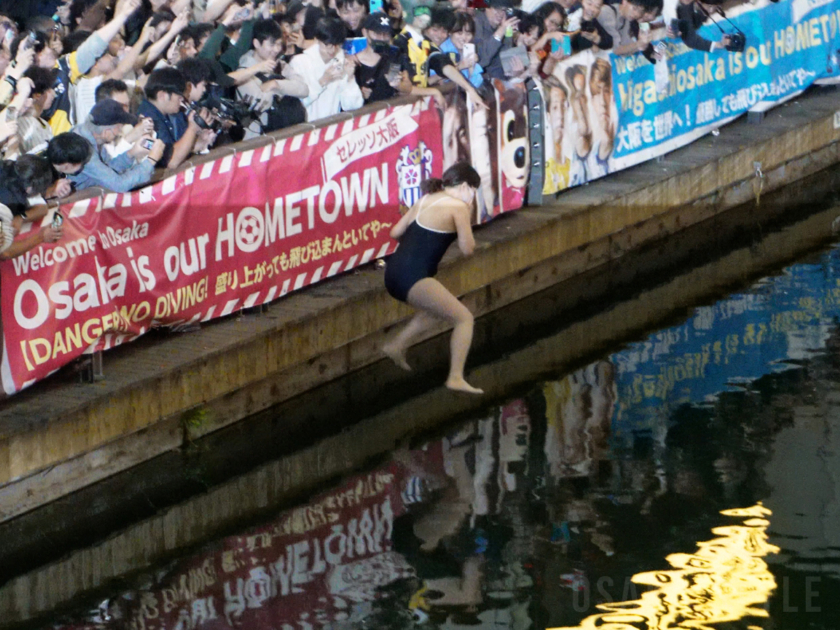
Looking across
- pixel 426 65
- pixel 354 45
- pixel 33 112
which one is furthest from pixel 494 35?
pixel 33 112

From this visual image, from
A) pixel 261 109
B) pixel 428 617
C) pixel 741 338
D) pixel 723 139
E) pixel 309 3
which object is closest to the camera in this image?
pixel 428 617

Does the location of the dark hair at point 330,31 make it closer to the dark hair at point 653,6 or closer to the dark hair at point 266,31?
the dark hair at point 266,31

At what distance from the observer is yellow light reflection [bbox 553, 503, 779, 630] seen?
784 centimetres

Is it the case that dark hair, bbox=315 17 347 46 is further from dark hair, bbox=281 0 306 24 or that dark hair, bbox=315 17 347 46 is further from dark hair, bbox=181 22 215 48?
dark hair, bbox=181 22 215 48

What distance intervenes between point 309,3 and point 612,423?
17.3 feet

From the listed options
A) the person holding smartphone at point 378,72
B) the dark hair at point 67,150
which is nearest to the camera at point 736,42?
the person holding smartphone at point 378,72

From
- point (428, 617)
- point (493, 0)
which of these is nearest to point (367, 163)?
point (493, 0)

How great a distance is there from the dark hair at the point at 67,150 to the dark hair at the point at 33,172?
170 millimetres

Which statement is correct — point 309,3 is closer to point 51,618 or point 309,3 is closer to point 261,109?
point 261,109

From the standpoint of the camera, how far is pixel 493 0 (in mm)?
15195

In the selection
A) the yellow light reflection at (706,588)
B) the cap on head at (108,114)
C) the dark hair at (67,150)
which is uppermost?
the cap on head at (108,114)

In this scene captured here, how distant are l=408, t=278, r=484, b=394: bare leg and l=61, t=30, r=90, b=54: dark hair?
11.1 ft

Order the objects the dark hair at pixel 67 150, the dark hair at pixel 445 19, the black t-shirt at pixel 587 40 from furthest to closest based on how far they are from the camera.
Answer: the black t-shirt at pixel 587 40 → the dark hair at pixel 445 19 → the dark hair at pixel 67 150

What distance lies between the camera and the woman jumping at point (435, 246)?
10.9m
